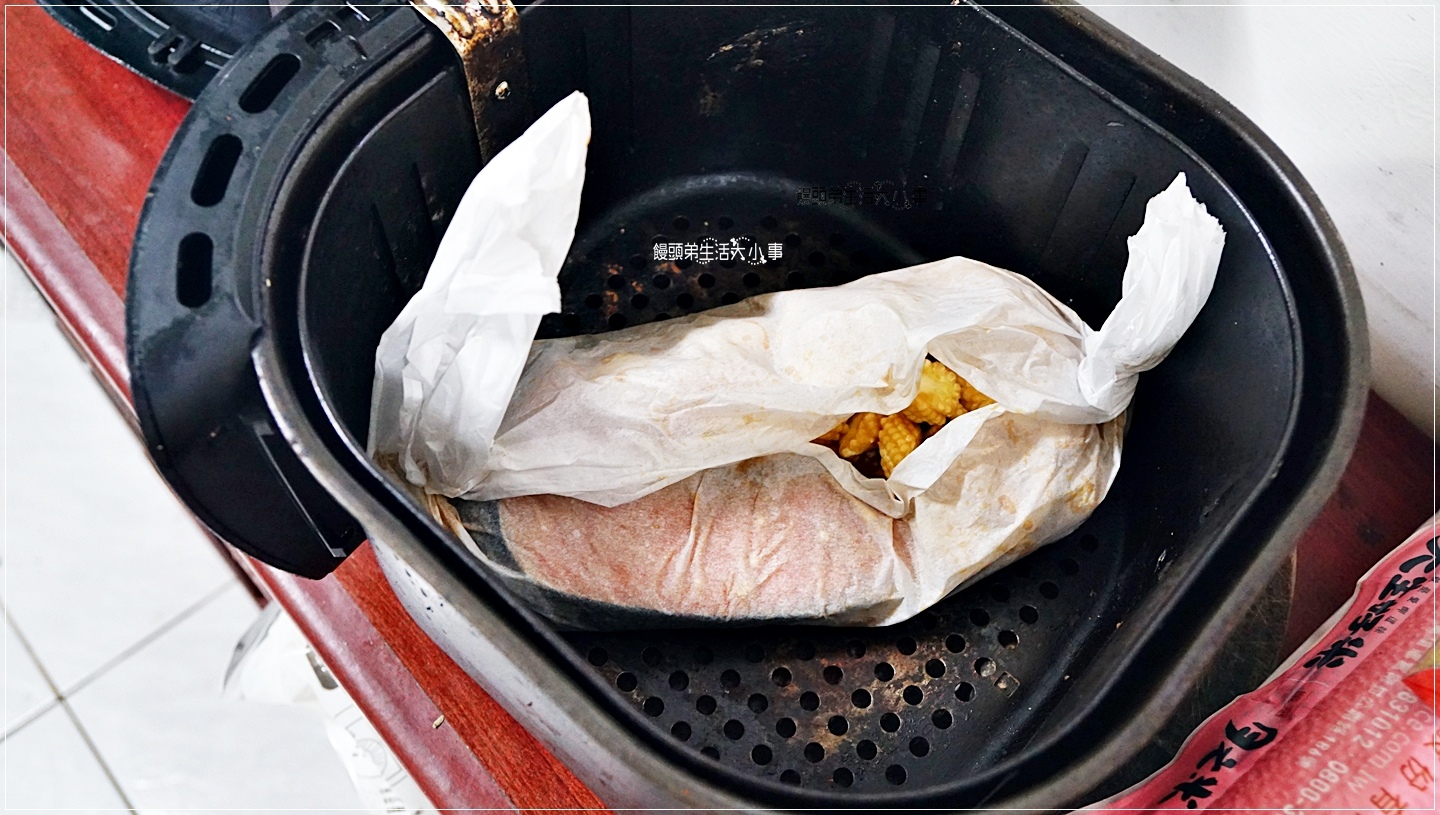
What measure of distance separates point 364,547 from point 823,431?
27 cm

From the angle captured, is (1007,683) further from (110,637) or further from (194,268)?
(110,637)

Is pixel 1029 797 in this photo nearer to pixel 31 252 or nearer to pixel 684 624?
pixel 684 624

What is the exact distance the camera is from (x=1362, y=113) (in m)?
0.57

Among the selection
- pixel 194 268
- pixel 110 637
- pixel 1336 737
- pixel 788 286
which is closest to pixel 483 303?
pixel 194 268

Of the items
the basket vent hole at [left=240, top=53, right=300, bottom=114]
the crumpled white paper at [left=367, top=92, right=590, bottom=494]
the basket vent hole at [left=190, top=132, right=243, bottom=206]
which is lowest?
the crumpled white paper at [left=367, top=92, right=590, bottom=494]

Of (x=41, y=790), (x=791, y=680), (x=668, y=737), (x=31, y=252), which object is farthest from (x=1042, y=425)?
(x=41, y=790)

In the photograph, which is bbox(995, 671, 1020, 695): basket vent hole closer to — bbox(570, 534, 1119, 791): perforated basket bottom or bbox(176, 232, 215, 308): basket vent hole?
bbox(570, 534, 1119, 791): perforated basket bottom

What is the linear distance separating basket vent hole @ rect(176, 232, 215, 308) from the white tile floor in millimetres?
667

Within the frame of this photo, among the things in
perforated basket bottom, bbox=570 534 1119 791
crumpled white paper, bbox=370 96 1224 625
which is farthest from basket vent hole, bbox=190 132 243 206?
perforated basket bottom, bbox=570 534 1119 791

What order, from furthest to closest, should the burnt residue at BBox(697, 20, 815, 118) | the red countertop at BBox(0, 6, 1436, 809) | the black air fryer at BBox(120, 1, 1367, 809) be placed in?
the burnt residue at BBox(697, 20, 815, 118)
the red countertop at BBox(0, 6, 1436, 809)
the black air fryer at BBox(120, 1, 1367, 809)

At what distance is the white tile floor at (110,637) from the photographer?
3.14ft

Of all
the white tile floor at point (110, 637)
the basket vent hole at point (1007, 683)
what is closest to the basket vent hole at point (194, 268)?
the basket vent hole at point (1007, 683)

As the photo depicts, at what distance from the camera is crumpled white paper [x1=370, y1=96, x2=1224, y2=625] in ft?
1.80

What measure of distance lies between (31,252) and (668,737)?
1.76 ft
